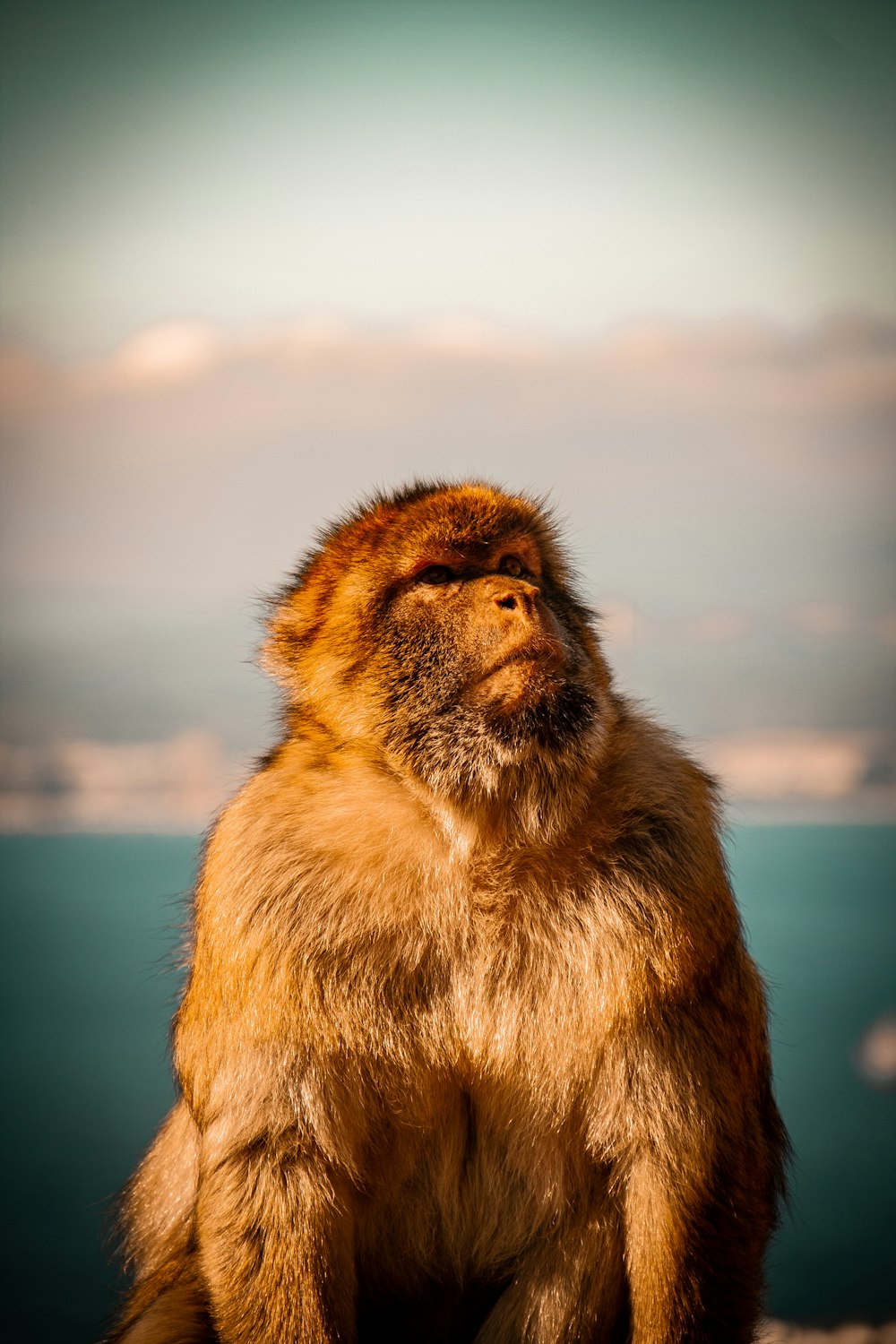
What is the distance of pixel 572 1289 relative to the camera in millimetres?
2186

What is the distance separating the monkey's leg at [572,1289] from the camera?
2.18 metres

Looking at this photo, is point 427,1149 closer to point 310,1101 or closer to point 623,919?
point 310,1101

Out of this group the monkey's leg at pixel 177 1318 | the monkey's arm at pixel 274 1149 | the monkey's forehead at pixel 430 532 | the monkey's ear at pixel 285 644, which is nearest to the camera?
the monkey's arm at pixel 274 1149

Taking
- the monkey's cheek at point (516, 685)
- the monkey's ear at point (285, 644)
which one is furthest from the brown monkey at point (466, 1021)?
the monkey's ear at point (285, 644)

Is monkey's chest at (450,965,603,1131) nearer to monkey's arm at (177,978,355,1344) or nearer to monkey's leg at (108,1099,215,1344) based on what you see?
monkey's arm at (177,978,355,1344)

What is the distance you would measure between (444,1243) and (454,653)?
1105 mm

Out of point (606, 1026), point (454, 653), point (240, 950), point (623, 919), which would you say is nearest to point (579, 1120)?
point (606, 1026)

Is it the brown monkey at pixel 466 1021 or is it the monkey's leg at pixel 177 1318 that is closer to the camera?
the brown monkey at pixel 466 1021

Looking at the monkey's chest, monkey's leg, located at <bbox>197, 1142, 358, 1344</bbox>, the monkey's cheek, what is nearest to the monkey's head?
the monkey's cheek

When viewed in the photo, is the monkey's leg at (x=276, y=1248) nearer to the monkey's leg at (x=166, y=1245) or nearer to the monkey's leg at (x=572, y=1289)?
the monkey's leg at (x=166, y=1245)

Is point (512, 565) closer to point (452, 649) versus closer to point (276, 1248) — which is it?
point (452, 649)

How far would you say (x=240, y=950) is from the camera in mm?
2145

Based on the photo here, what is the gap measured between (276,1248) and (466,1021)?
51 cm

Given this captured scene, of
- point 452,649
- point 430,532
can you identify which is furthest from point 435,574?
point 452,649
